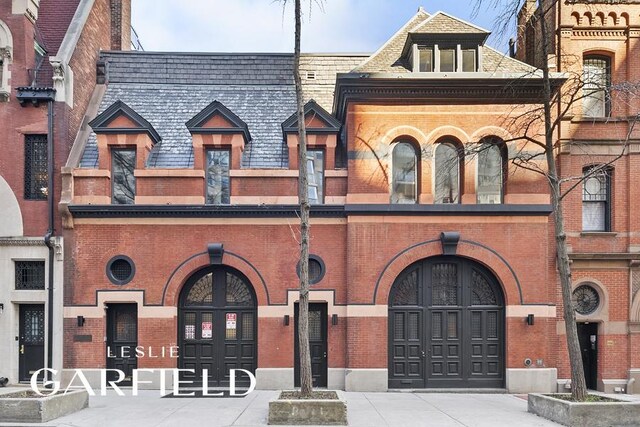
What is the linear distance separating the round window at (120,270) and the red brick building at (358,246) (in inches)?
2.5

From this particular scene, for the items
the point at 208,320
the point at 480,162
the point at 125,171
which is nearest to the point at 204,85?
the point at 125,171

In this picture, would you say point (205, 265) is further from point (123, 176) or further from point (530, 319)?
point (530, 319)

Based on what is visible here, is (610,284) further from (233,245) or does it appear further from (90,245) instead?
(90,245)

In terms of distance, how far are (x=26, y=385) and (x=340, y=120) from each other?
42.3 feet

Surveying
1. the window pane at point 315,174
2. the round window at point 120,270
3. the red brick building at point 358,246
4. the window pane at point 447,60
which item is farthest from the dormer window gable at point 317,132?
the round window at point 120,270

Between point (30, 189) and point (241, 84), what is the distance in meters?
8.08

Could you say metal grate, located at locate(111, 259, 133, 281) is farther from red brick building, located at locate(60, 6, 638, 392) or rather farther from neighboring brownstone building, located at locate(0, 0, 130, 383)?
neighboring brownstone building, located at locate(0, 0, 130, 383)

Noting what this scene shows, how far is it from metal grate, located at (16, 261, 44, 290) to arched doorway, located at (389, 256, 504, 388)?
10990mm

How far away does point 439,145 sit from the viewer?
1683 cm

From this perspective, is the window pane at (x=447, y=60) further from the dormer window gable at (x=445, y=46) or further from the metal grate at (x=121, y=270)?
the metal grate at (x=121, y=270)

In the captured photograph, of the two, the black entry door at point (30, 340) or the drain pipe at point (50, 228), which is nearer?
the drain pipe at point (50, 228)

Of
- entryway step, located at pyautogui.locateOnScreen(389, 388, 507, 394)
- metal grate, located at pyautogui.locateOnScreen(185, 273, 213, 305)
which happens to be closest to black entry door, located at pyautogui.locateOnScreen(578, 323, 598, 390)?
entryway step, located at pyautogui.locateOnScreen(389, 388, 507, 394)

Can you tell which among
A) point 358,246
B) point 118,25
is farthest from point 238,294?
point 118,25

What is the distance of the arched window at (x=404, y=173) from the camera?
16.7 metres
